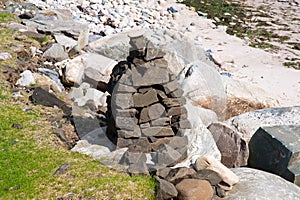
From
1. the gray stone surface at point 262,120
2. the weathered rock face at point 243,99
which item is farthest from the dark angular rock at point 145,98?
the weathered rock face at point 243,99

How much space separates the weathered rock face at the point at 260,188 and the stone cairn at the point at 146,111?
1.33 m

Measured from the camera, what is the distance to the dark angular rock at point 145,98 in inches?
313

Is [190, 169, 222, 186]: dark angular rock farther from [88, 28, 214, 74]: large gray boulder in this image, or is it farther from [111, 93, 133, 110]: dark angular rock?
[88, 28, 214, 74]: large gray boulder

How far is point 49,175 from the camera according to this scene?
7480 millimetres

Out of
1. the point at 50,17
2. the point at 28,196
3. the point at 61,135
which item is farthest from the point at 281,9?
the point at 28,196

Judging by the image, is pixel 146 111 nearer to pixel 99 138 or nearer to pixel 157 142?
pixel 157 142

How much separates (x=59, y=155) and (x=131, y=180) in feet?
5.46

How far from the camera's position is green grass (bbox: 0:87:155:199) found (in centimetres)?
709

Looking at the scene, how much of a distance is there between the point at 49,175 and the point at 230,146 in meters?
4.12

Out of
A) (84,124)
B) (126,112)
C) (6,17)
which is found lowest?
(6,17)

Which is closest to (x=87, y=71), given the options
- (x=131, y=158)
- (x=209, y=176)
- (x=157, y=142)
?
(x=157, y=142)

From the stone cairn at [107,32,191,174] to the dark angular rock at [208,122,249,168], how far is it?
129 centimetres

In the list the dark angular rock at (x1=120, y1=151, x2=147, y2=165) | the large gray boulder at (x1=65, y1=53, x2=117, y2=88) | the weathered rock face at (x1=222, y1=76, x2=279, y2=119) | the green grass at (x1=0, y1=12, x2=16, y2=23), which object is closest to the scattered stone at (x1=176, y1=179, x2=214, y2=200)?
the dark angular rock at (x1=120, y1=151, x2=147, y2=165)

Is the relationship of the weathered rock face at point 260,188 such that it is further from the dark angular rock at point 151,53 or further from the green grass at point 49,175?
the dark angular rock at point 151,53
